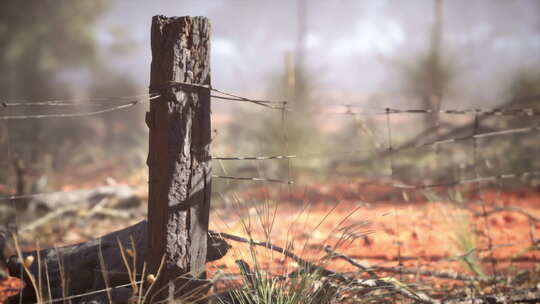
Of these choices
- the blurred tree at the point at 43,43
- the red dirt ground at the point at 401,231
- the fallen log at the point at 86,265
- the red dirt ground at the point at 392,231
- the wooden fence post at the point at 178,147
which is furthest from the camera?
the blurred tree at the point at 43,43

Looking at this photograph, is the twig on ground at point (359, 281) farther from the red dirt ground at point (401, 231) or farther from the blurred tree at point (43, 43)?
the blurred tree at point (43, 43)

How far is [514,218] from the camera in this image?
4.66 meters

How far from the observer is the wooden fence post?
190 cm

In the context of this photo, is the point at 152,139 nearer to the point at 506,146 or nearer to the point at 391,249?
the point at 391,249

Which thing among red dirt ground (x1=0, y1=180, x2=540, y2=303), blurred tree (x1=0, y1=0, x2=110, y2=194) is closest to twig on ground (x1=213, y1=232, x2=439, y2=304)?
red dirt ground (x1=0, y1=180, x2=540, y2=303)

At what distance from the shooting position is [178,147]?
190 cm

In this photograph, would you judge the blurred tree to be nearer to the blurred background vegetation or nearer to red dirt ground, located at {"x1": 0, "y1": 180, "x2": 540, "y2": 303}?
the blurred background vegetation

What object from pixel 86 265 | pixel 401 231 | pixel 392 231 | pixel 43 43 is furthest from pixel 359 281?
pixel 43 43

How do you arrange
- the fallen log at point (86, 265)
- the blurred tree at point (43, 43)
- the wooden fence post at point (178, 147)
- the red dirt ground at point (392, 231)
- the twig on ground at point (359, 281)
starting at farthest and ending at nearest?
the blurred tree at point (43, 43) < the red dirt ground at point (392, 231) < the fallen log at point (86, 265) < the twig on ground at point (359, 281) < the wooden fence post at point (178, 147)

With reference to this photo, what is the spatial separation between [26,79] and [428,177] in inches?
533

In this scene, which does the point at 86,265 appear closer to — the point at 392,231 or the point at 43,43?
the point at 392,231

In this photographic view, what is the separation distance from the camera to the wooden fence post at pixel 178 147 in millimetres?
1901

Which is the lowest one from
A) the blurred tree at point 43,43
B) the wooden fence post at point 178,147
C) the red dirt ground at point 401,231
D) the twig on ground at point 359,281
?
the red dirt ground at point 401,231

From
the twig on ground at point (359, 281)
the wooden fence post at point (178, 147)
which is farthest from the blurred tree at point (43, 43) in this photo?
the twig on ground at point (359, 281)
